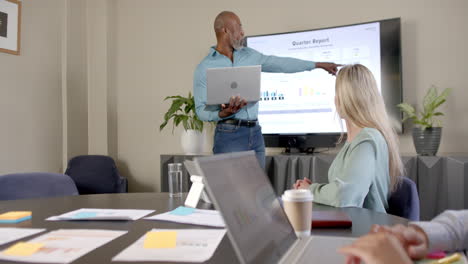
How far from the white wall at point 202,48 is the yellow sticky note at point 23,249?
3.02 metres

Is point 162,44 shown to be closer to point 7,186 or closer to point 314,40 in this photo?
point 314,40

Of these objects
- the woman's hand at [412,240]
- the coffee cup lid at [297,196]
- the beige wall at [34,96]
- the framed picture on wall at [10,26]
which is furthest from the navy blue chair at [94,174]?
the woman's hand at [412,240]

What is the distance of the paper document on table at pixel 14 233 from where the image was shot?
0.93m

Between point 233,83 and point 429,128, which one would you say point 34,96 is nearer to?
point 233,83

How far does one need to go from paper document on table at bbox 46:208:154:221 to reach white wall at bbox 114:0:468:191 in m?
2.64

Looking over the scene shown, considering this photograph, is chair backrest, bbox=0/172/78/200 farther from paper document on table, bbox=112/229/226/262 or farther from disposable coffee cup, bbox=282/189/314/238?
disposable coffee cup, bbox=282/189/314/238

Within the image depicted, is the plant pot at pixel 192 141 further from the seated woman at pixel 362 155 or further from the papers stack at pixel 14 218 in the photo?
the papers stack at pixel 14 218

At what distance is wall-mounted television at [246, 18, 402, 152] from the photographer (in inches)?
124

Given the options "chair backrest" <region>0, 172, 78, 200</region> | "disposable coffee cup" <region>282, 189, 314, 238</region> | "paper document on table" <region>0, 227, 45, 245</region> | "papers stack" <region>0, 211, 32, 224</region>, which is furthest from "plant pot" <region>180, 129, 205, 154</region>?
"disposable coffee cup" <region>282, 189, 314, 238</region>

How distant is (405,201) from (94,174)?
2.85 metres

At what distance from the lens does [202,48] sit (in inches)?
158

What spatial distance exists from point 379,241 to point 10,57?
12.2 feet

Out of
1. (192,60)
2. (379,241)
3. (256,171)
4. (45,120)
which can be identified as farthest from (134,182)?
(379,241)

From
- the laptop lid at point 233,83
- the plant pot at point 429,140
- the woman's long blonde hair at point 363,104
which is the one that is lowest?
the plant pot at point 429,140
